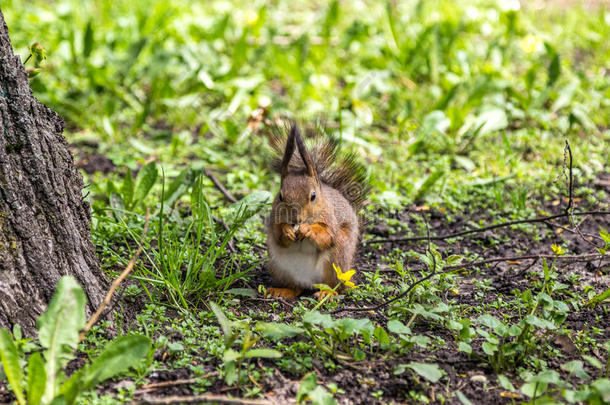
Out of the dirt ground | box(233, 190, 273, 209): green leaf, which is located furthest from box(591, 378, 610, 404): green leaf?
box(233, 190, 273, 209): green leaf

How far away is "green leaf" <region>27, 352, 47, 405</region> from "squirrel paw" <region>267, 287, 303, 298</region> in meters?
1.18

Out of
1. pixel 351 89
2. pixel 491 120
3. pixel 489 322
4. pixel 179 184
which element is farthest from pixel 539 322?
pixel 351 89

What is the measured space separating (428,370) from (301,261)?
990mm

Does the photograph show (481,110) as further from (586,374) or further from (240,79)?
(586,374)

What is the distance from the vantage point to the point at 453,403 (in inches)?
86.7

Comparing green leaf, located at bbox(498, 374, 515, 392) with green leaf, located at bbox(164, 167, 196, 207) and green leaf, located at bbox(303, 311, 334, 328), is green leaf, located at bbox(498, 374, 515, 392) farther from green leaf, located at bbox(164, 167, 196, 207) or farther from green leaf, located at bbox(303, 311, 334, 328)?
green leaf, located at bbox(164, 167, 196, 207)

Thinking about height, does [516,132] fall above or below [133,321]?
above

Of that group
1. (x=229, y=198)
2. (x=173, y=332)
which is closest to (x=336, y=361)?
(x=173, y=332)

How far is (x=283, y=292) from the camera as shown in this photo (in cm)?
303

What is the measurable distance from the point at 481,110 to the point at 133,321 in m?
3.31

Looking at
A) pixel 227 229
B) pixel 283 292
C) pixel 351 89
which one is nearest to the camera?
pixel 283 292

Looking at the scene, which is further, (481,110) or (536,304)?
(481,110)

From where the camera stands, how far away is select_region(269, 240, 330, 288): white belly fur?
3021 millimetres

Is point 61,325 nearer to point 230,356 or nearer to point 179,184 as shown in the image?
point 230,356
